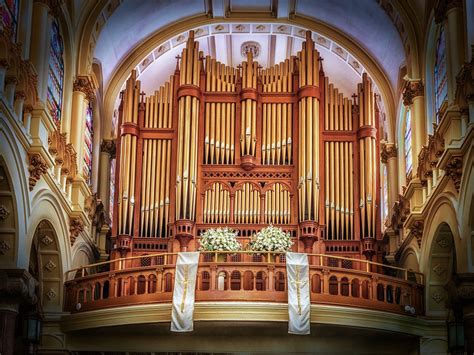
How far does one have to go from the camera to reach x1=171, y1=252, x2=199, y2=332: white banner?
2106 centimetres

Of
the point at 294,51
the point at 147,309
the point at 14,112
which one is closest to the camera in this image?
the point at 14,112

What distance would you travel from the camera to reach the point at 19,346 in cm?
2367

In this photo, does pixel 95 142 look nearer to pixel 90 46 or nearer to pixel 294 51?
pixel 90 46

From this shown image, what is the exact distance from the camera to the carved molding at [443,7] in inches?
837

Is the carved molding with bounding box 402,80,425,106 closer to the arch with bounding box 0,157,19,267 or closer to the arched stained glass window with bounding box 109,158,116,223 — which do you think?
the arched stained glass window with bounding box 109,158,116,223

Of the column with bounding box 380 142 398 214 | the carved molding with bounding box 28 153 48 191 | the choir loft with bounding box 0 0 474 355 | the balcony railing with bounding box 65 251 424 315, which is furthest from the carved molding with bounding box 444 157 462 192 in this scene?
the carved molding with bounding box 28 153 48 191

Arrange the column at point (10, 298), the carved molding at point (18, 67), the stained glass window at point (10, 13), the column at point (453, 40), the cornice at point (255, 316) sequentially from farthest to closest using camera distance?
the cornice at point (255, 316) < the column at point (453, 40) < the stained glass window at point (10, 13) < the column at point (10, 298) < the carved molding at point (18, 67)

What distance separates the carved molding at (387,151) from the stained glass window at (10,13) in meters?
12.5

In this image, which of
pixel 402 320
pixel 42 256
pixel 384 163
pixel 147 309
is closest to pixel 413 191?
pixel 402 320

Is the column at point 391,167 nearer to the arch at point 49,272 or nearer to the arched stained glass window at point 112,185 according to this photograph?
the arched stained glass window at point 112,185

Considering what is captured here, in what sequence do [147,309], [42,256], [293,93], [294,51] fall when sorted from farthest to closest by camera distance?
[294,51] < [293,93] < [42,256] < [147,309]

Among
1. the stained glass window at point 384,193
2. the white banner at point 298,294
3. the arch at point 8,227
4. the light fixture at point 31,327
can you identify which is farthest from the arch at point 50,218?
the stained glass window at point 384,193

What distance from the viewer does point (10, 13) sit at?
67.2 ft

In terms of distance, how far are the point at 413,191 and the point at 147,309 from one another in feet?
23.9
